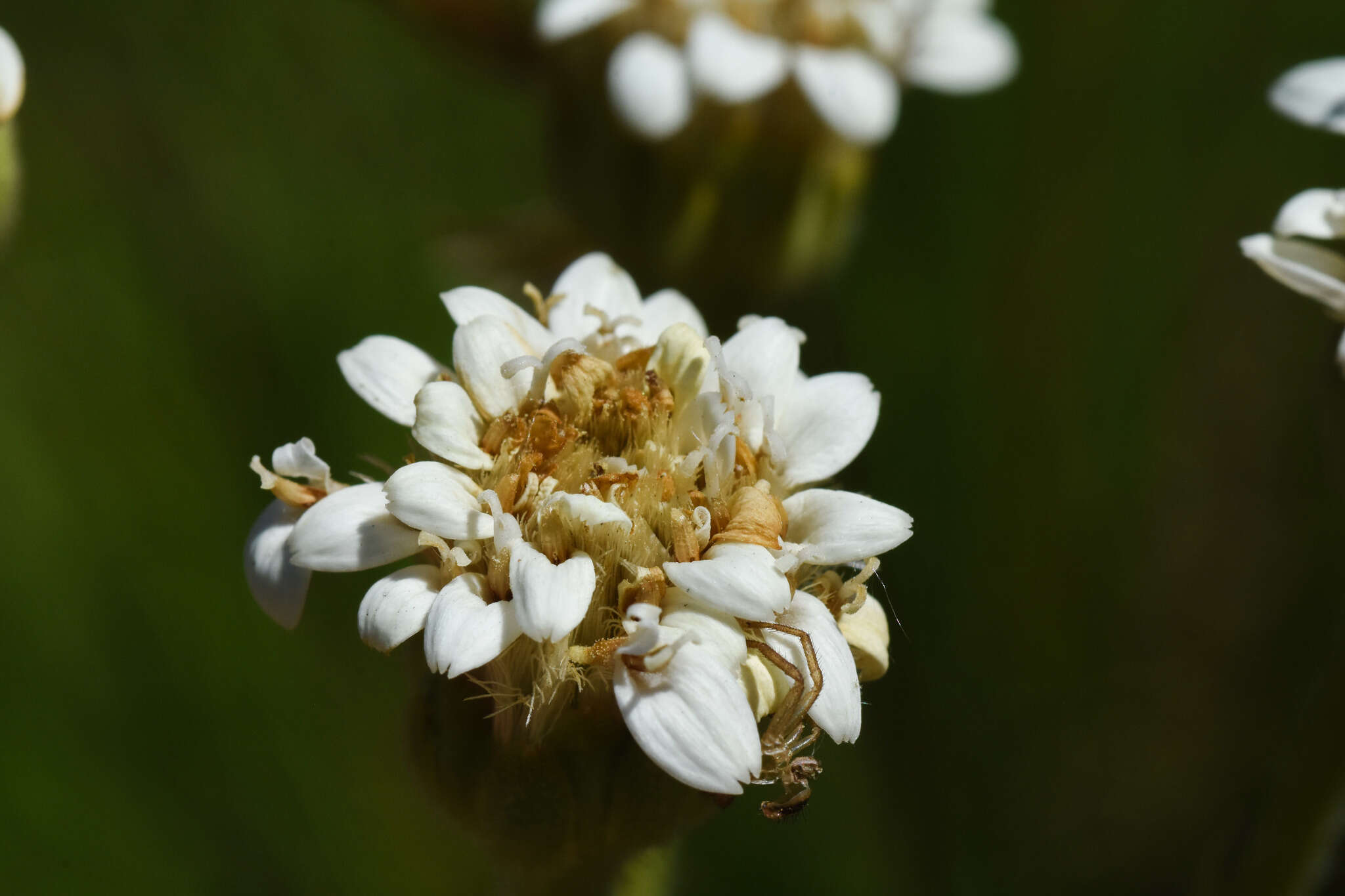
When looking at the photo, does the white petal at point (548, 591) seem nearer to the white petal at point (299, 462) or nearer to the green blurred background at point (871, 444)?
the white petal at point (299, 462)

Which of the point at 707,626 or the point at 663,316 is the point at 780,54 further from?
the point at 707,626

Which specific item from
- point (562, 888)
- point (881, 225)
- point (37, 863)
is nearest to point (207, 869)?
point (37, 863)

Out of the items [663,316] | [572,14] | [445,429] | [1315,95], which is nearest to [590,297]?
[663,316]

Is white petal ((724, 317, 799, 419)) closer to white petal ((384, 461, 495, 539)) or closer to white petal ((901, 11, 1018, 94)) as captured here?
white petal ((384, 461, 495, 539))

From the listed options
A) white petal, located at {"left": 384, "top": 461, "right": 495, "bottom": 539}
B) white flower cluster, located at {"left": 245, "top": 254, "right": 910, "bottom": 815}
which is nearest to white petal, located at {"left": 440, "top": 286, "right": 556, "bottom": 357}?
white flower cluster, located at {"left": 245, "top": 254, "right": 910, "bottom": 815}

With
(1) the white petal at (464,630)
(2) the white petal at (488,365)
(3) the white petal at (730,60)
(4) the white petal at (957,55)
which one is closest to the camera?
(1) the white petal at (464,630)

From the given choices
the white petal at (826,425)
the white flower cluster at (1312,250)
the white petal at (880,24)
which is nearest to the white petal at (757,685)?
the white petal at (826,425)
